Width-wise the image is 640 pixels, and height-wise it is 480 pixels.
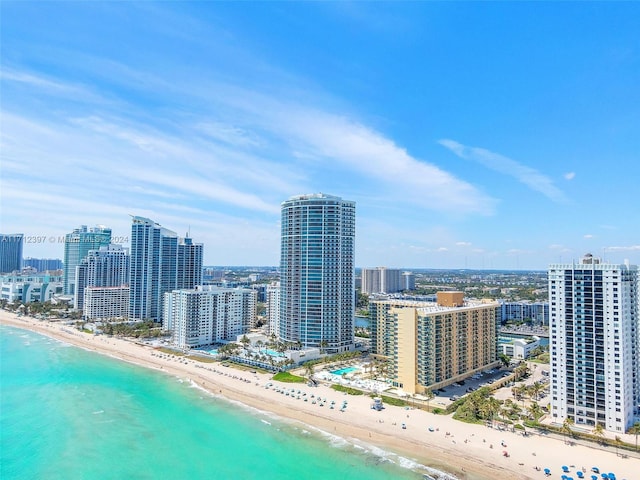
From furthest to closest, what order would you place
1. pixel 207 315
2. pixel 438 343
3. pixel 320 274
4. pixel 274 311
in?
pixel 274 311 < pixel 207 315 < pixel 320 274 < pixel 438 343

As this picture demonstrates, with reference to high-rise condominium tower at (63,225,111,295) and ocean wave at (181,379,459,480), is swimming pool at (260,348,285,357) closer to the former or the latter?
ocean wave at (181,379,459,480)

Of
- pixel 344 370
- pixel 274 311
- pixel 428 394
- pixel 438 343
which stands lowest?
pixel 344 370

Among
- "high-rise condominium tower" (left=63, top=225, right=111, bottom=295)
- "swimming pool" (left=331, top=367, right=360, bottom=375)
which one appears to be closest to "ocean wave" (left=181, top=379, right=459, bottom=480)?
"swimming pool" (left=331, top=367, right=360, bottom=375)

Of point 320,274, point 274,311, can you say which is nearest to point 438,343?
point 320,274

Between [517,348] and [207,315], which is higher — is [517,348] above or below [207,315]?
below

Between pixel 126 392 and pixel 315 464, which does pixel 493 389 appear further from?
pixel 126 392

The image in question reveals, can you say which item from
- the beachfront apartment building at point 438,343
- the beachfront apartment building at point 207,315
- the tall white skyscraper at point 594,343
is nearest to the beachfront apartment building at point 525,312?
the beachfront apartment building at point 438,343

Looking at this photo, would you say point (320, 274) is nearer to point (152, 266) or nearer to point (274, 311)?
point (274, 311)
